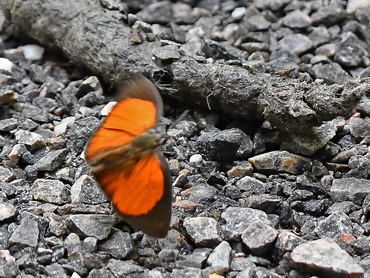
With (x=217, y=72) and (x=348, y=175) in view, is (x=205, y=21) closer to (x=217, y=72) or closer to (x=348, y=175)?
(x=217, y=72)

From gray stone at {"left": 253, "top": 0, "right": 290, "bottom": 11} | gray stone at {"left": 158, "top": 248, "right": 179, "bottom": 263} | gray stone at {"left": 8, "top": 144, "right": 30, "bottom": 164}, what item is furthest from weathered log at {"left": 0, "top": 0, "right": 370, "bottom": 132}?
gray stone at {"left": 253, "top": 0, "right": 290, "bottom": 11}

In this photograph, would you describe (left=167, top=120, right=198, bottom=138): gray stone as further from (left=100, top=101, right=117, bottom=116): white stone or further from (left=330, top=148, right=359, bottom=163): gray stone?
(left=330, top=148, right=359, bottom=163): gray stone

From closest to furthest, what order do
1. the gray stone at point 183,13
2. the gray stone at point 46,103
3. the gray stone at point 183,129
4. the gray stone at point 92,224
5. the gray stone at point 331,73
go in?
1. the gray stone at point 92,224
2. the gray stone at point 183,129
3. the gray stone at point 46,103
4. the gray stone at point 331,73
5. the gray stone at point 183,13

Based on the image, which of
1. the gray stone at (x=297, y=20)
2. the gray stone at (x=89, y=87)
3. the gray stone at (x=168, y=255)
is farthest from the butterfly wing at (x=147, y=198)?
the gray stone at (x=297, y=20)

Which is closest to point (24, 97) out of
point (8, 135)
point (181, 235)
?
point (8, 135)

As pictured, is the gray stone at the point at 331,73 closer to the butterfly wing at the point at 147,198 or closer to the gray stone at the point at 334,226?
the gray stone at the point at 334,226

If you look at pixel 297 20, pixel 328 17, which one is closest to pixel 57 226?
pixel 297 20
